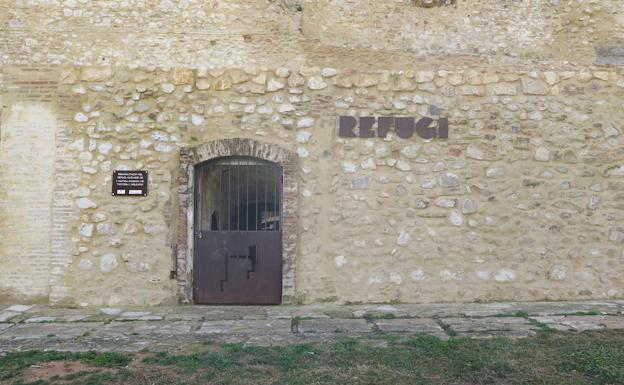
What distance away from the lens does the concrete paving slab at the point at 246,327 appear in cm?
534

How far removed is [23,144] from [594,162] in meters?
7.45

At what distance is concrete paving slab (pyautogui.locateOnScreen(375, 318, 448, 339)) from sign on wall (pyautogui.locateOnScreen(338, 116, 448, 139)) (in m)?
2.41

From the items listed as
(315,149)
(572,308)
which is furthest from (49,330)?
(572,308)

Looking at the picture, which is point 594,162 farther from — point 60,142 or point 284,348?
point 60,142

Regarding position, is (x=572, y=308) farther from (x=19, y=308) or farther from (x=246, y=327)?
(x=19, y=308)

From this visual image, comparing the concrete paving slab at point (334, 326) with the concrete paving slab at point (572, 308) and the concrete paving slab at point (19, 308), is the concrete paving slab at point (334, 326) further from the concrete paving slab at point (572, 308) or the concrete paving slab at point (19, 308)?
the concrete paving slab at point (19, 308)

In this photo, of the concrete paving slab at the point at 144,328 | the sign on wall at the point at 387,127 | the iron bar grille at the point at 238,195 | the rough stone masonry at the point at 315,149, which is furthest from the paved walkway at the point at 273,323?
the sign on wall at the point at 387,127

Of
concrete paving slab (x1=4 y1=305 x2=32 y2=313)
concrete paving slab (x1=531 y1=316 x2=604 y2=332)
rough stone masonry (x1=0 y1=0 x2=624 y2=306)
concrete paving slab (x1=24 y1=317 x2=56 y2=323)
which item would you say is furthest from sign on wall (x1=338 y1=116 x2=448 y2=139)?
concrete paving slab (x1=4 y1=305 x2=32 y2=313)

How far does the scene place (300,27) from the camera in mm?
6934

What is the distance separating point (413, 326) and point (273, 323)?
1.50m

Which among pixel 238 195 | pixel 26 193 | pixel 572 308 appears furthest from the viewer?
pixel 238 195

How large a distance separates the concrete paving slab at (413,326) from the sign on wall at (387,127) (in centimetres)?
241

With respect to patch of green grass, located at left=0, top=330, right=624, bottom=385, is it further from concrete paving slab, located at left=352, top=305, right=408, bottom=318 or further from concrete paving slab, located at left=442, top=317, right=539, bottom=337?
concrete paving slab, located at left=352, top=305, right=408, bottom=318

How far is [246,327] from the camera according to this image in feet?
18.1
